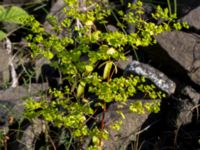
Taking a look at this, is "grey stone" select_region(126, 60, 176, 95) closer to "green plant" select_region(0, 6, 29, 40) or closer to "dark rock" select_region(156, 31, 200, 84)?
"dark rock" select_region(156, 31, 200, 84)

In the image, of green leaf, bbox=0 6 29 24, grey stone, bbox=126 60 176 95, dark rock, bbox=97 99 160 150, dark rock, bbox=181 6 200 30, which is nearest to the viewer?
dark rock, bbox=97 99 160 150

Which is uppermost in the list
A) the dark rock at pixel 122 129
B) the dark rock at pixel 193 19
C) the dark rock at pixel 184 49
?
the dark rock at pixel 193 19

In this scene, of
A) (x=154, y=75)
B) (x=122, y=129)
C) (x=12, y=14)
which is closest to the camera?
(x=122, y=129)

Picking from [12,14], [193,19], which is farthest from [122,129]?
[12,14]

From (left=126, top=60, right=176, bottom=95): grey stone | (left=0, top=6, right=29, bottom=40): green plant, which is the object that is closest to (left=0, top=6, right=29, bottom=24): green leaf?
(left=0, top=6, right=29, bottom=40): green plant

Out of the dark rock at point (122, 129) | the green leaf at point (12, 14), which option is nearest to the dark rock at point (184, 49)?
the dark rock at point (122, 129)

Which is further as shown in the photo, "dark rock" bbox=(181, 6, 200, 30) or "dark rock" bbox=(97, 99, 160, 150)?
"dark rock" bbox=(181, 6, 200, 30)

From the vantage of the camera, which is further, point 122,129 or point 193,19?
point 193,19

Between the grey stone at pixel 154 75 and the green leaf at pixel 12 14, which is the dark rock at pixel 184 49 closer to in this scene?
the grey stone at pixel 154 75

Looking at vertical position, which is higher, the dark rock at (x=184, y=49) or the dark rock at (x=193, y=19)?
the dark rock at (x=193, y=19)

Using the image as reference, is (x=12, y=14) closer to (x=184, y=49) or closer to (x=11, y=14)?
(x=11, y=14)

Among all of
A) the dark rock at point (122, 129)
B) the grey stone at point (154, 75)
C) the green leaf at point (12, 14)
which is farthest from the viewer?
the green leaf at point (12, 14)

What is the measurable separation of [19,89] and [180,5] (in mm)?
1449

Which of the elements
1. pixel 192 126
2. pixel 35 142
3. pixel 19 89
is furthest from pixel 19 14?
pixel 192 126
